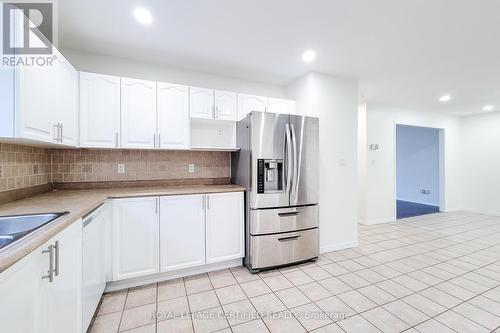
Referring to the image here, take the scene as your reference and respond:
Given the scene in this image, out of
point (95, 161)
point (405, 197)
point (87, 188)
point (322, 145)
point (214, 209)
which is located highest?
point (322, 145)

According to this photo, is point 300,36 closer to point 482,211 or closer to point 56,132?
point 56,132

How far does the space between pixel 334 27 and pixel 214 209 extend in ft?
7.18

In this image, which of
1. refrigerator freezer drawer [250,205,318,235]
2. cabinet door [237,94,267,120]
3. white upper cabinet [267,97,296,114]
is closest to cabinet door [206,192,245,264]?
refrigerator freezer drawer [250,205,318,235]

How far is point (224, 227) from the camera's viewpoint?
2.53 metres

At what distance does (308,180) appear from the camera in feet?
8.96

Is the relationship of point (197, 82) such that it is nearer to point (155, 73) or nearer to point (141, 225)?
point (155, 73)

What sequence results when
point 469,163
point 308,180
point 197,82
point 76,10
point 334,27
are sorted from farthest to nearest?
point 469,163, point 197,82, point 308,180, point 334,27, point 76,10

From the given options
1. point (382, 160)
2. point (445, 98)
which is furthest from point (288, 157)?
point (445, 98)

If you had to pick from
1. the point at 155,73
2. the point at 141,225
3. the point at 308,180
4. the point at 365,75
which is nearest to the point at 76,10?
the point at 155,73

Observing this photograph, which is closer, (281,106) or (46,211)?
(46,211)

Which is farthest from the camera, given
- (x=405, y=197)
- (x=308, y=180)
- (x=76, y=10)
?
(x=405, y=197)

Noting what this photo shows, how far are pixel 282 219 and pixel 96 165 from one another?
2258 millimetres

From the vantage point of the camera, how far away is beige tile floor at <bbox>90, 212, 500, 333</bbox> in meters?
1.70

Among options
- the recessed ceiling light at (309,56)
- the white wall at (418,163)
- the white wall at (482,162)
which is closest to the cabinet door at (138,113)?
the recessed ceiling light at (309,56)
